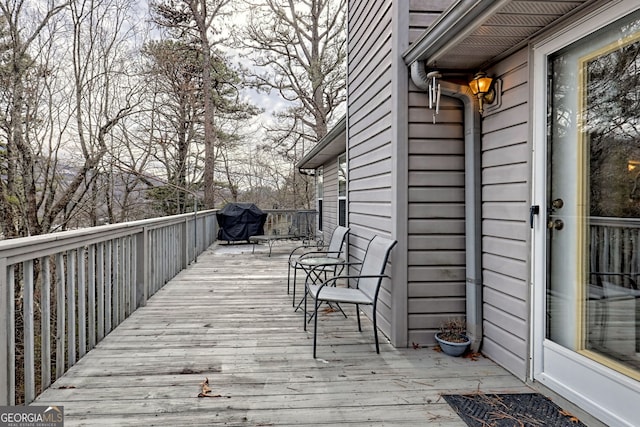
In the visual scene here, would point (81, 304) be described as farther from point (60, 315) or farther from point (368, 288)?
point (368, 288)

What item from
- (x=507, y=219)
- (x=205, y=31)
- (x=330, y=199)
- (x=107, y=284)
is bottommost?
(x=107, y=284)

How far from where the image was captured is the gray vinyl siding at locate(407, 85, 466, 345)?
299 centimetres

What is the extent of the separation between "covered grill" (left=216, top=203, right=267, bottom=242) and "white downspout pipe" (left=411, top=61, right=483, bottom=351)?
23.2 feet

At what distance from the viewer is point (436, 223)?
9.89 ft

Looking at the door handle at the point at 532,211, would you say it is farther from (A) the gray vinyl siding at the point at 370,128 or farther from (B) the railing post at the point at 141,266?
(B) the railing post at the point at 141,266

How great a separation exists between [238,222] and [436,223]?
707 centimetres

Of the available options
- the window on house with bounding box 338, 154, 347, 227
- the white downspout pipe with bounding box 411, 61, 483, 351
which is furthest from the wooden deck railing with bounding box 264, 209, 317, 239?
the white downspout pipe with bounding box 411, 61, 483, 351

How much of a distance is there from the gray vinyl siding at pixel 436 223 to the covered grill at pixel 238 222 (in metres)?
6.83

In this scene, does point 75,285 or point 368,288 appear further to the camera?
point 75,285

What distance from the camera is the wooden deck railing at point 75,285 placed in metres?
1.94

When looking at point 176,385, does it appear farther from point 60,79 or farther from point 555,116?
A: point 60,79

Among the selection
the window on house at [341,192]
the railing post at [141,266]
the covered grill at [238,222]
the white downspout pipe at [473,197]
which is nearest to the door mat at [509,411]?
the white downspout pipe at [473,197]

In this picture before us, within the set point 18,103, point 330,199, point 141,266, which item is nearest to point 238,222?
point 330,199

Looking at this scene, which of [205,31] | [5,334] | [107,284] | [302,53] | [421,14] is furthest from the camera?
[302,53]
